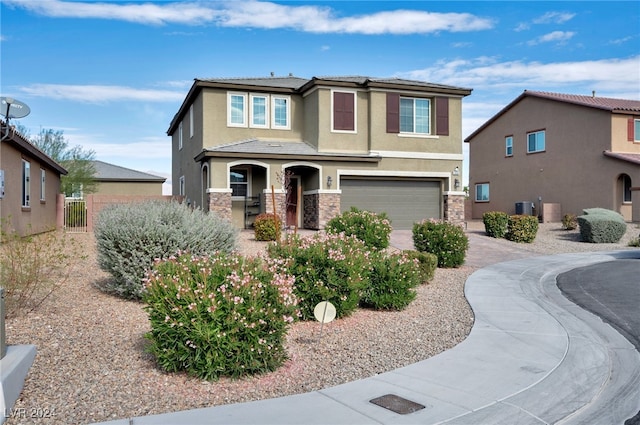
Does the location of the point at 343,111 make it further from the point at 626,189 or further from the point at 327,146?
the point at 626,189

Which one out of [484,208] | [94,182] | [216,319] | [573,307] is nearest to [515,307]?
[573,307]

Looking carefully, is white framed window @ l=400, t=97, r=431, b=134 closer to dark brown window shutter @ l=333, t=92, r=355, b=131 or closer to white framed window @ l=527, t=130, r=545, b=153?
dark brown window shutter @ l=333, t=92, r=355, b=131

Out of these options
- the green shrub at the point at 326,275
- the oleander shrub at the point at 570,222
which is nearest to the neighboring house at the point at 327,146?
the oleander shrub at the point at 570,222

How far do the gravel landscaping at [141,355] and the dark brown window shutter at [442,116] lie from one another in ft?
51.3

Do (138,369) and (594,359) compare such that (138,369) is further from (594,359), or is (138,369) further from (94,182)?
(94,182)

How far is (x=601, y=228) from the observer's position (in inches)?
925

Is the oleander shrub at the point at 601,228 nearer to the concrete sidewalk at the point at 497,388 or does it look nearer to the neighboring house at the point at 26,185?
the concrete sidewalk at the point at 497,388

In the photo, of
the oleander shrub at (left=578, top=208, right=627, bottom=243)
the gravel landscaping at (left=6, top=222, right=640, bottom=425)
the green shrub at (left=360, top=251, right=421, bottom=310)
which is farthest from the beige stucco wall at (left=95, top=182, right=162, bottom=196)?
the green shrub at (left=360, top=251, right=421, bottom=310)

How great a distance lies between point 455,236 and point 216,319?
34.9 feet

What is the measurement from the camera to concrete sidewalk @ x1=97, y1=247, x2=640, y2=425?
4891 millimetres

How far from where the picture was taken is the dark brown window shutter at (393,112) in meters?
24.1

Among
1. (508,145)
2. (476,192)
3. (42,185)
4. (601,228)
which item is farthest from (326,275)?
(476,192)

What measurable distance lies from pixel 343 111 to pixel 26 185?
12.8 m

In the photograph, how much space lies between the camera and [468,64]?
20438 millimetres
